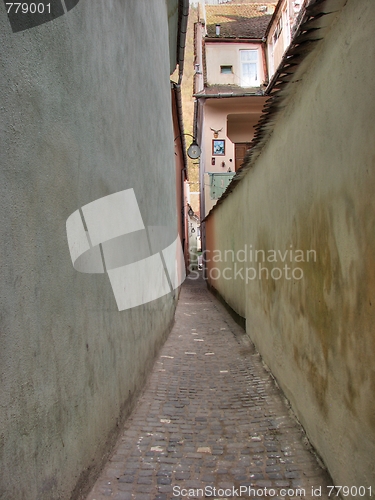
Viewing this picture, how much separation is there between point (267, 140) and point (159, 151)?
2.87 m

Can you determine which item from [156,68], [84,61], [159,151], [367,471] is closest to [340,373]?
[367,471]

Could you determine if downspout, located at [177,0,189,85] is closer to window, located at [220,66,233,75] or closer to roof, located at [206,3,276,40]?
window, located at [220,66,233,75]

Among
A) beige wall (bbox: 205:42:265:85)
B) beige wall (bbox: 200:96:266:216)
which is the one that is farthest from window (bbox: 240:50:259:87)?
beige wall (bbox: 200:96:266:216)

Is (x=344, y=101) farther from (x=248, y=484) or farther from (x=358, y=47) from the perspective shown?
(x=248, y=484)

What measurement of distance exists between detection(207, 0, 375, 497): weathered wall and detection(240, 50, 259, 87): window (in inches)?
610

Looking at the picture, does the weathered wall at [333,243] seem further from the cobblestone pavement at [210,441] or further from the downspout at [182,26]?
the downspout at [182,26]

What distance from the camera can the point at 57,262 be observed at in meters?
2.28

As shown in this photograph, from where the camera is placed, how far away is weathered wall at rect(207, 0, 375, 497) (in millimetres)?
2191

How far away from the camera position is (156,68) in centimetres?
693

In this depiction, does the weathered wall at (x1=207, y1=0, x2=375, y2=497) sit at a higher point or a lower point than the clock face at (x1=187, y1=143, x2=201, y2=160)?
lower

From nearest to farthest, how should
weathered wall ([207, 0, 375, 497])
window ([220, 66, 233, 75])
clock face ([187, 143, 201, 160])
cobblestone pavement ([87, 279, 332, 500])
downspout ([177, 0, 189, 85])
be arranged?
weathered wall ([207, 0, 375, 497]) < cobblestone pavement ([87, 279, 332, 500]) < downspout ([177, 0, 189, 85]) < clock face ([187, 143, 201, 160]) < window ([220, 66, 233, 75])

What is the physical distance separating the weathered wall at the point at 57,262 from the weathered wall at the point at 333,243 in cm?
168

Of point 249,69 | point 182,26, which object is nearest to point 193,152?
point 249,69

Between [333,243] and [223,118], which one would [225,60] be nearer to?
[223,118]
